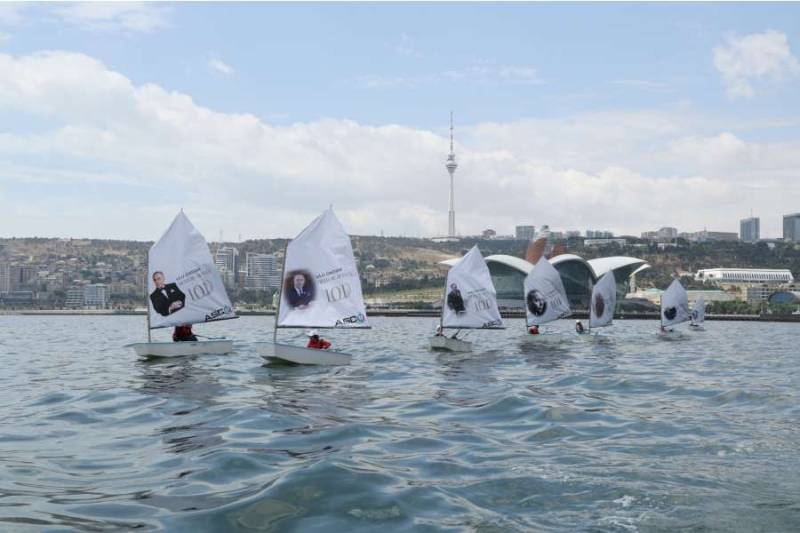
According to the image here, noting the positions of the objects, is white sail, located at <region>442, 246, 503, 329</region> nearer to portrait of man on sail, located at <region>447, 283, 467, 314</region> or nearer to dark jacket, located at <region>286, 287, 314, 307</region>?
portrait of man on sail, located at <region>447, 283, 467, 314</region>

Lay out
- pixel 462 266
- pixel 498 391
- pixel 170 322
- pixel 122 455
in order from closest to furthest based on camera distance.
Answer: pixel 122 455
pixel 498 391
pixel 170 322
pixel 462 266

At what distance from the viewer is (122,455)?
44.4ft

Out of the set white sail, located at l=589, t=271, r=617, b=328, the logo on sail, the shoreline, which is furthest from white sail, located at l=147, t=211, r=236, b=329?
the shoreline

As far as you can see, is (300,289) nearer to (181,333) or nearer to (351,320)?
(351,320)

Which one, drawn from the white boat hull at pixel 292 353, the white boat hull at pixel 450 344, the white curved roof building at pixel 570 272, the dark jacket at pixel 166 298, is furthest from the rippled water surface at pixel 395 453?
the white curved roof building at pixel 570 272

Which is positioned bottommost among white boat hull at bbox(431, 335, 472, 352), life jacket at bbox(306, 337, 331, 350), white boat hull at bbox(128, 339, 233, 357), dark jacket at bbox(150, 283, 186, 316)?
white boat hull at bbox(431, 335, 472, 352)

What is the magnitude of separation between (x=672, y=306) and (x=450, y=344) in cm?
3649

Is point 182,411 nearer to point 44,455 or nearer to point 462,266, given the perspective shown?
point 44,455

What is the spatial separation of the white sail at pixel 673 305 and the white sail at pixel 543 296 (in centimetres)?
2097

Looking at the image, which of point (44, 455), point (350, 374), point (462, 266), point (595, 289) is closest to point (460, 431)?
point (44, 455)

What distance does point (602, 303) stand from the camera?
57.6 metres

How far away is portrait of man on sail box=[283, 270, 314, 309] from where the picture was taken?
2923cm

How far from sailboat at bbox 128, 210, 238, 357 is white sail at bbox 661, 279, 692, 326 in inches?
1765

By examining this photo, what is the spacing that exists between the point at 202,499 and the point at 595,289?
4821 centimetres
